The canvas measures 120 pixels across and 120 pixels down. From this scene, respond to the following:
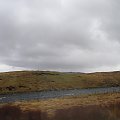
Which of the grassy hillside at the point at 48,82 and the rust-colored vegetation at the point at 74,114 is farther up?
the grassy hillside at the point at 48,82

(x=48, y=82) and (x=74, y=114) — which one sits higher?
(x=48, y=82)

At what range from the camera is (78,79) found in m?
147

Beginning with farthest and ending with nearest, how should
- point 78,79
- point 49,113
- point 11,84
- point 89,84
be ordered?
point 78,79 < point 89,84 < point 11,84 < point 49,113

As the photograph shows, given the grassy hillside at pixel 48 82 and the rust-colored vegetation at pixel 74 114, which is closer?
the rust-colored vegetation at pixel 74 114

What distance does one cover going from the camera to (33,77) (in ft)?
472

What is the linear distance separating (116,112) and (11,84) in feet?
277

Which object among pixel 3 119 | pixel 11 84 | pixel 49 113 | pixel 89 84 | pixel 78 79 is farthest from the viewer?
pixel 78 79

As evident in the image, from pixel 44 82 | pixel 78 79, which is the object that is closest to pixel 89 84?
pixel 78 79

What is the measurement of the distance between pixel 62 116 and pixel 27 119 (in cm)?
644

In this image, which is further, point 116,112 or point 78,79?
point 78,79

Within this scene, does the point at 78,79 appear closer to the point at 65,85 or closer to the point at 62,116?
the point at 65,85

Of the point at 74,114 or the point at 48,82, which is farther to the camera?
the point at 48,82

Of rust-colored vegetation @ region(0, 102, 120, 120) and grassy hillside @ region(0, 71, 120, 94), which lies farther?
grassy hillside @ region(0, 71, 120, 94)

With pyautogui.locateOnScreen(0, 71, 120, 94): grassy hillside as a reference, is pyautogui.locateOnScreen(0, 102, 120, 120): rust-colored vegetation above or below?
below
